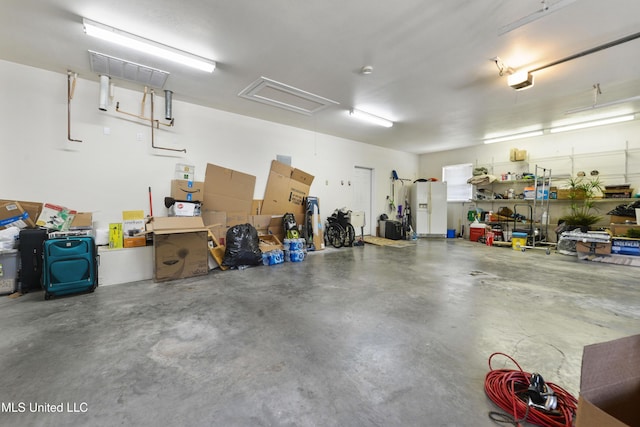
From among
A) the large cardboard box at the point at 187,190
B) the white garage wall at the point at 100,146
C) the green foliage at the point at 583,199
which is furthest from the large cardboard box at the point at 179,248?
the green foliage at the point at 583,199

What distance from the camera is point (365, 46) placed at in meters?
3.12

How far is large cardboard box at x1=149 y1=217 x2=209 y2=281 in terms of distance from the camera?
3.90 m

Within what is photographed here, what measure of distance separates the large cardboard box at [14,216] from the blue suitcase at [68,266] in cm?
80

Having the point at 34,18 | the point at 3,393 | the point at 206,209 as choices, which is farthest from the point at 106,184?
the point at 3,393

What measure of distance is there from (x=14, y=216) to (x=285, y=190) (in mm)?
4265

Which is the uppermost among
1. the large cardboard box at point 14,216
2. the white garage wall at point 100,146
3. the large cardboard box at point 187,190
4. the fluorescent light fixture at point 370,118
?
the fluorescent light fixture at point 370,118

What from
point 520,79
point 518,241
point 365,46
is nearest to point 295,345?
point 365,46

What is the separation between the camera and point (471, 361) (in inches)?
79.2

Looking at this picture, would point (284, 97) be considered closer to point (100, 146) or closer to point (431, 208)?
point (100, 146)

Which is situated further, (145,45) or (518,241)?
(518,241)

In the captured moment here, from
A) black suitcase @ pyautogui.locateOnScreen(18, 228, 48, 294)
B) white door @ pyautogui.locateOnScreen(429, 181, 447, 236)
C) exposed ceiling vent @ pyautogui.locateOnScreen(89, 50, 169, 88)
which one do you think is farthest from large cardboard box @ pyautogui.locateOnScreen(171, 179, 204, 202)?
white door @ pyautogui.locateOnScreen(429, 181, 447, 236)

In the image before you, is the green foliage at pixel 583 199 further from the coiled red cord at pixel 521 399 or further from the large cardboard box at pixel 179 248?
the large cardboard box at pixel 179 248

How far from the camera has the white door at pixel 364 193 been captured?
812 cm

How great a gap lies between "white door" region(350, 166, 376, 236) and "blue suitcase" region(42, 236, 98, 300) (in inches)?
238
